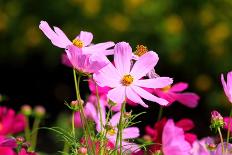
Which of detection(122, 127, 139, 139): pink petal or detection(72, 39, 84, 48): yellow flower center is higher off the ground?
detection(72, 39, 84, 48): yellow flower center

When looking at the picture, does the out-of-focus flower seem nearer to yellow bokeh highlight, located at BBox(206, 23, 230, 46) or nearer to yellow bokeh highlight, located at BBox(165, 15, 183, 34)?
yellow bokeh highlight, located at BBox(165, 15, 183, 34)

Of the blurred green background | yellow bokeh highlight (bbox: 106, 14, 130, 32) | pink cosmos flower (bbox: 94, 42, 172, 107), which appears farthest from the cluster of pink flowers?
yellow bokeh highlight (bbox: 106, 14, 130, 32)

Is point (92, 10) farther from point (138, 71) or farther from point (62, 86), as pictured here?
point (138, 71)

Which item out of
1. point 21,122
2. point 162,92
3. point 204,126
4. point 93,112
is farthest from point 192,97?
point 204,126

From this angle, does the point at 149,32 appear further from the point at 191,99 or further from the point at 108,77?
the point at 108,77

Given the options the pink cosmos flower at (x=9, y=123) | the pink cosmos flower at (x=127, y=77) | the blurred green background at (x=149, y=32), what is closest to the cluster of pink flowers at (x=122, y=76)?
the pink cosmos flower at (x=127, y=77)

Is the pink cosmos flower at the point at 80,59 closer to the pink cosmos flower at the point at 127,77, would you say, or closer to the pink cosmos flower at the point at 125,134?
the pink cosmos flower at the point at 127,77

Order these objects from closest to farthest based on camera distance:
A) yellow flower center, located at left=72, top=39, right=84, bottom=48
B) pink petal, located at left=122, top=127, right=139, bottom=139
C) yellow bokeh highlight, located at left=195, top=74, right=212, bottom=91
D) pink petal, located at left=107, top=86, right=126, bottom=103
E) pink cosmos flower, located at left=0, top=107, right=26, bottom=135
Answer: pink petal, located at left=107, top=86, right=126, bottom=103
yellow flower center, located at left=72, top=39, right=84, bottom=48
pink petal, located at left=122, top=127, right=139, bottom=139
pink cosmos flower, located at left=0, top=107, right=26, bottom=135
yellow bokeh highlight, located at left=195, top=74, right=212, bottom=91
